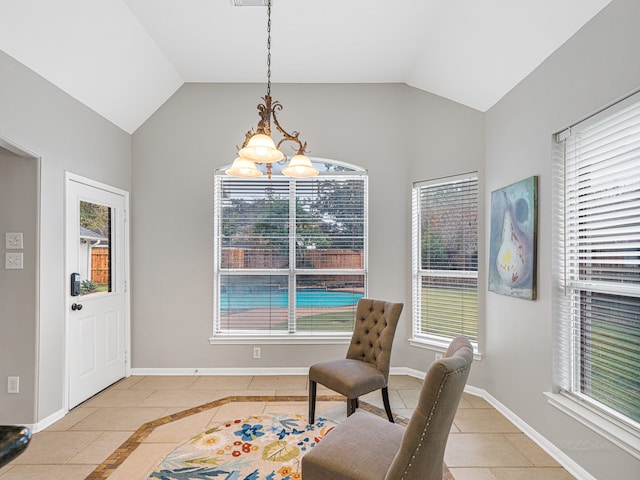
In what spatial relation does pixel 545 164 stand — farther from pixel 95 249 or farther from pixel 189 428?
pixel 95 249

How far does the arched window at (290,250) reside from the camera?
3973 mm

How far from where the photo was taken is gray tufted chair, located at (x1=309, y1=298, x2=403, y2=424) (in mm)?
2529

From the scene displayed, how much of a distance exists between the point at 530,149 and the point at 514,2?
1.02 m

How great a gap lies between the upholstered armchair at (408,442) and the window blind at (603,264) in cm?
106

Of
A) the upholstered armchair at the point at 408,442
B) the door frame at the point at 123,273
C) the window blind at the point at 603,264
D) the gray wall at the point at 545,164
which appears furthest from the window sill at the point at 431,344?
the door frame at the point at 123,273

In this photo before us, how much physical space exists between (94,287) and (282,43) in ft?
9.71

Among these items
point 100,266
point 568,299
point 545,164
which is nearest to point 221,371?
point 100,266

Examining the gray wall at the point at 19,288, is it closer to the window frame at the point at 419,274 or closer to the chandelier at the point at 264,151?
the chandelier at the point at 264,151

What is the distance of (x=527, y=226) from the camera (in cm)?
264

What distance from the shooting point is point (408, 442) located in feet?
4.32

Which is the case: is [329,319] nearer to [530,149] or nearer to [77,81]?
[530,149]

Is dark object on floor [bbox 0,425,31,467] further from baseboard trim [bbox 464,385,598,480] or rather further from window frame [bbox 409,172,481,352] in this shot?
window frame [bbox 409,172,481,352]

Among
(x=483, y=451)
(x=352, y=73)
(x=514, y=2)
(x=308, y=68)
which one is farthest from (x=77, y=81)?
(x=483, y=451)

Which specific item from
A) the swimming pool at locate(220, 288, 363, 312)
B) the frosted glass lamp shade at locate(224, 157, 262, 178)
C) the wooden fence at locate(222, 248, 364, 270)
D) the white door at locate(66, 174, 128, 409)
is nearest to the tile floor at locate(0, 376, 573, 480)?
the white door at locate(66, 174, 128, 409)
